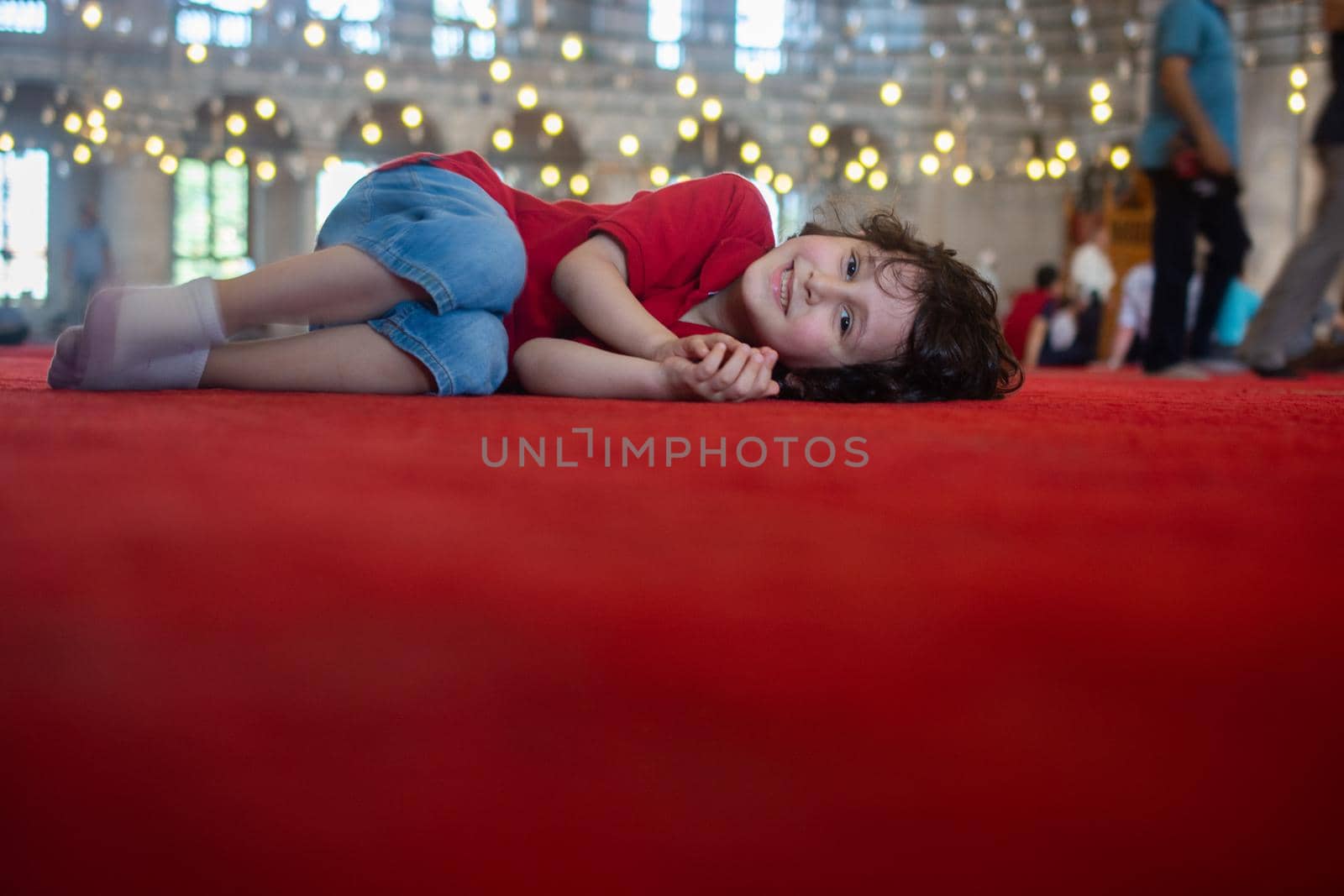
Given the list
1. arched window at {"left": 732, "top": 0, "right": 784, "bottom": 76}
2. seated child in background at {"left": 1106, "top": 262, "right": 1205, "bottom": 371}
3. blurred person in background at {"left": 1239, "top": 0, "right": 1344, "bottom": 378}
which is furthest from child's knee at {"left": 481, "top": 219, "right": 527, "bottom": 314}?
arched window at {"left": 732, "top": 0, "right": 784, "bottom": 76}

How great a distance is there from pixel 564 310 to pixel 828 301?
0.37 m

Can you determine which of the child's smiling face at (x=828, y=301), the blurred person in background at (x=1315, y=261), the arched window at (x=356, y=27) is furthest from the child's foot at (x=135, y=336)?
the arched window at (x=356, y=27)

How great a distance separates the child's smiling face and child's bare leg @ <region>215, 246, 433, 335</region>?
0.40 meters

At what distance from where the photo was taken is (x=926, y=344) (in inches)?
53.1

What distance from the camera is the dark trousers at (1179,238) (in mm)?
3279

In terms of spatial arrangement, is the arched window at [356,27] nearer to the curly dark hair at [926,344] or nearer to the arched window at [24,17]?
the arched window at [24,17]

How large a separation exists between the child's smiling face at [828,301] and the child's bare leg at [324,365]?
1.33 ft

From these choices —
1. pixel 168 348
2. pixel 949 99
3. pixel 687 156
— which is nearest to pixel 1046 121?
pixel 949 99

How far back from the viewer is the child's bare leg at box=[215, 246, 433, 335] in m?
1.19

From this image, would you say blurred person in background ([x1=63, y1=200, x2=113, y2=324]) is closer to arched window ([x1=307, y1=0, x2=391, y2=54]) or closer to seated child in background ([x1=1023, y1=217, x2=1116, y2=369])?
arched window ([x1=307, y1=0, x2=391, y2=54])

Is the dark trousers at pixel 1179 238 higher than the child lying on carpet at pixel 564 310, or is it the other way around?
the dark trousers at pixel 1179 238

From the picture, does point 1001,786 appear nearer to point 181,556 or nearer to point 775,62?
point 181,556

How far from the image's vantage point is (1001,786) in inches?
16.0

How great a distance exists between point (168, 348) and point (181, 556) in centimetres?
79
